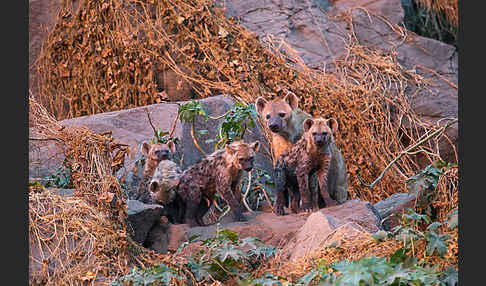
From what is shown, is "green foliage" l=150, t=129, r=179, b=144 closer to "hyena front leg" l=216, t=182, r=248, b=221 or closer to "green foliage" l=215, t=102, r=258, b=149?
"green foliage" l=215, t=102, r=258, b=149

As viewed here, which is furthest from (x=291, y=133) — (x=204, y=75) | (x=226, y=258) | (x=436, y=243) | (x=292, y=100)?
(x=436, y=243)

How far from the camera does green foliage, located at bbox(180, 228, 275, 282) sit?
5.14m

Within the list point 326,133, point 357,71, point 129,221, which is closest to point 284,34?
point 357,71

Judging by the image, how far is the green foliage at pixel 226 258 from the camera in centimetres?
514

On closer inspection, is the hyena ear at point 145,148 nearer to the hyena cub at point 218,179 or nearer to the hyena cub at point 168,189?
the hyena cub at point 168,189

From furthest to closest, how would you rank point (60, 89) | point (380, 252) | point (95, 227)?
point (60, 89) → point (95, 227) → point (380, 252)

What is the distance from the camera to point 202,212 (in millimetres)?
6668

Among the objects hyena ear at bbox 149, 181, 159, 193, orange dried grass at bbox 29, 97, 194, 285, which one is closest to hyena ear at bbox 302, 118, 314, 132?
hyena ear at bbox 149, 181, 159, 193

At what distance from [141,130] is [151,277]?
335cm

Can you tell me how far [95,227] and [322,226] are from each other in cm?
180

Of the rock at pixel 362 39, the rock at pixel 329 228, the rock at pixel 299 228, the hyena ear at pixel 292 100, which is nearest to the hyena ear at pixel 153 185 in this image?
the rock at pixel 299 228

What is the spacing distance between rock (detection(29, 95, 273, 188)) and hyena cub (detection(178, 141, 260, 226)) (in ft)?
3.22

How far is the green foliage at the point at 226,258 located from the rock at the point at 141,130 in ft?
6.90

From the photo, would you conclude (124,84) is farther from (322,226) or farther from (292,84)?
(322,226)
